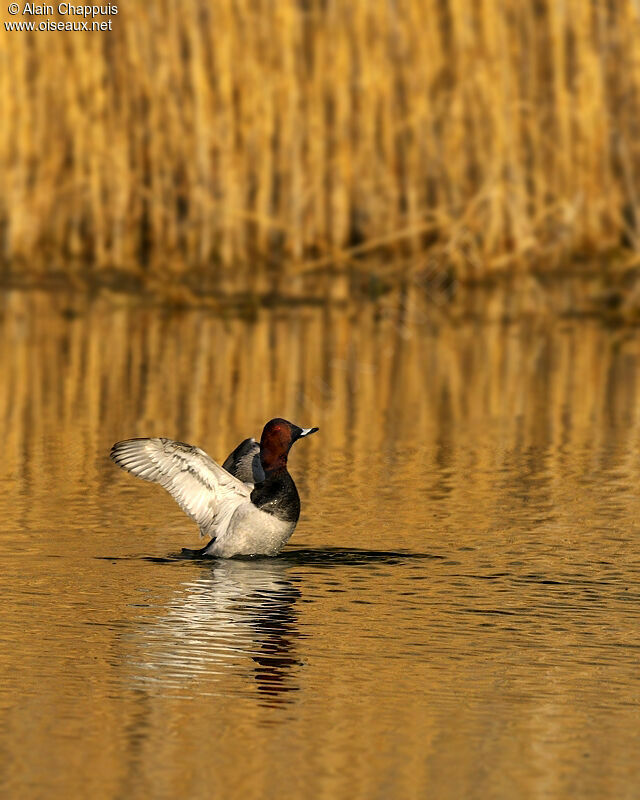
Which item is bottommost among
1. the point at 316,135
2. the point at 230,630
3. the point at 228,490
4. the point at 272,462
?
the point at 230,630

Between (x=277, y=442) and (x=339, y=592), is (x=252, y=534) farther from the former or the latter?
(x=339, y=592)

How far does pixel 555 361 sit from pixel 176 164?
16.5 ft

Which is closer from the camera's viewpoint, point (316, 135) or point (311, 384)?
point (311, 384)

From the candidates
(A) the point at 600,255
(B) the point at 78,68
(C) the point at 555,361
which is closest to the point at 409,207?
(A) the point at 600,255

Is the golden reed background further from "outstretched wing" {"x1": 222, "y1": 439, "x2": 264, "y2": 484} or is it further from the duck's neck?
the duck's neck

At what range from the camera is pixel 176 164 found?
17.4 metres

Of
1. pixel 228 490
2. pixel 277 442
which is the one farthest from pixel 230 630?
pixel 277 442

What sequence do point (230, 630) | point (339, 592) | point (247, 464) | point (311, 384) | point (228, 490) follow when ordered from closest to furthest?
point (230, 630) → point (339, 592) → point (228, 490) → point (247, 464) → point (311, 384)

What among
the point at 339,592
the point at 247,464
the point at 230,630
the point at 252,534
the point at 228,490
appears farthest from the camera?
the point at 247,464

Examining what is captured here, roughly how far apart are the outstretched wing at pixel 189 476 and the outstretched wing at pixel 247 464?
283 mm

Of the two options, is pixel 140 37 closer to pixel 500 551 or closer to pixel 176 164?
pixel 176 164

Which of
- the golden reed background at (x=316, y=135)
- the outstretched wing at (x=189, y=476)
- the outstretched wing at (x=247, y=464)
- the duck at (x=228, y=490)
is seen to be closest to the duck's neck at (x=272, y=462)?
the duck at (x=228, y=490)

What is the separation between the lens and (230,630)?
20.9 ft

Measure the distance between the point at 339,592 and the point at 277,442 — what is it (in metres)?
0.98
